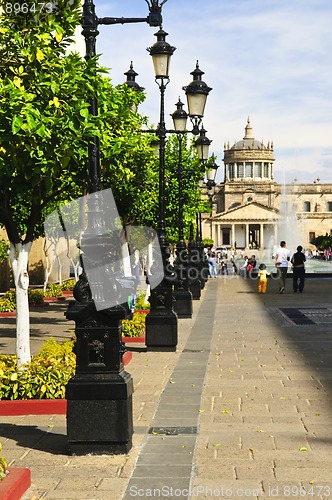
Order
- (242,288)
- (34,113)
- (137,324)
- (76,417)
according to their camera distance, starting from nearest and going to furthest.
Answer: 1. (76,417)
2. (34,113)
3. (137,324)
4. (242,288)

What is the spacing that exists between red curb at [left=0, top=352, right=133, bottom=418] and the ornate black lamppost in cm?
175

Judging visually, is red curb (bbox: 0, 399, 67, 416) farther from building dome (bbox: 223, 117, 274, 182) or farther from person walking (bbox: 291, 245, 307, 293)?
building dome (bbox: 223, 117, 274, 182)

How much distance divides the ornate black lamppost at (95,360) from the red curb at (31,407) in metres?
1.75

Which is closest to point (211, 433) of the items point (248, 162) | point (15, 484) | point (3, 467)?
point (15, 484)

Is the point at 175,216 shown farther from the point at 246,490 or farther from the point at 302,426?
the point at 246,490

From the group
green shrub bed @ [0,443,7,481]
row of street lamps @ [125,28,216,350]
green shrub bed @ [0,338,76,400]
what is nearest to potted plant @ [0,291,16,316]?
row of street lamps @ [125,28,216,350]

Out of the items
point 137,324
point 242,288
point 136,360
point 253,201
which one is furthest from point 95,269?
point 253,201

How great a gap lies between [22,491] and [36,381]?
3145 mm

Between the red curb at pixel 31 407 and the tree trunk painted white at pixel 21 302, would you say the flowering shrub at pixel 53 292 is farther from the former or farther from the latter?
the red curb at pixel 31 407

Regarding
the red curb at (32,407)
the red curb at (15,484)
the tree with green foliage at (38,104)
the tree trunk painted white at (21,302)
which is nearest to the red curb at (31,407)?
the red curb at (32,407)

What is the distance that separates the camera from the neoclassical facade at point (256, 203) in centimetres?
14938

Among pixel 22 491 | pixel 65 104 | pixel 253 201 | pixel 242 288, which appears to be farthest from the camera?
pixel 253 201

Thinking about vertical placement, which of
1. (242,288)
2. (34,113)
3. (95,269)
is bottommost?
(242,288)

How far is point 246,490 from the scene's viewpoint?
6156mm
